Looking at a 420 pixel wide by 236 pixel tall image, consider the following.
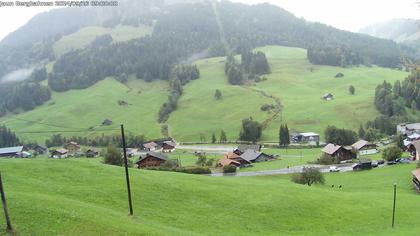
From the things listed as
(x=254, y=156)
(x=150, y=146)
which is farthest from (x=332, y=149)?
(x=150, y=146)

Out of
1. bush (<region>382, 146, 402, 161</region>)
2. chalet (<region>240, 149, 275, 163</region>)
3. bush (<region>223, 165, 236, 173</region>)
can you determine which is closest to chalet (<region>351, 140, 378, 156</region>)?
bush (<region>382, 146, 402, 161</region>)

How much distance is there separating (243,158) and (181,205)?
267ft

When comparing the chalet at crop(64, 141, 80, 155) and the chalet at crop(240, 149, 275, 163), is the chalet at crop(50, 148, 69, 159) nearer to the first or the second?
the chalet at crop(64, 141, 80, 155)

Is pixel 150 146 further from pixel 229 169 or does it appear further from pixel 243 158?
pixel 229 169

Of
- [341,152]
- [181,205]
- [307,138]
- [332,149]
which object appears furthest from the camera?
[307,138]

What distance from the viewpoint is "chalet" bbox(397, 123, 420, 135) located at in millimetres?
150337

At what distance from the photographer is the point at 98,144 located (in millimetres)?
189375

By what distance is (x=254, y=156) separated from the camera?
131 m

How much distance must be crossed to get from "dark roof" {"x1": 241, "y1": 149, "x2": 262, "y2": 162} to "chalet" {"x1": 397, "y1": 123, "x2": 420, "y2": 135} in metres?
58.8

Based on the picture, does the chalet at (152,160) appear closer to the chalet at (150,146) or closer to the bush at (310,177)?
the chalet at (150,146)

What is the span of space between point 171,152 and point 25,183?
117994 mm

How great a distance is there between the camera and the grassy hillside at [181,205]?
33716mm

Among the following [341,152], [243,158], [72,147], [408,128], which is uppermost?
[408,128]

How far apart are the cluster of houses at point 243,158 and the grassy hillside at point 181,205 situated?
6001 centimetres
